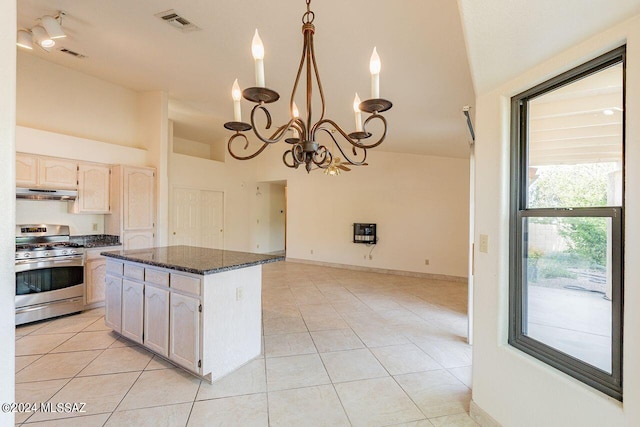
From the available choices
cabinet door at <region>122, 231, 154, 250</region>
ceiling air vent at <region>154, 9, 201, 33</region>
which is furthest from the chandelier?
cabinet door at <region>122, 231, 154, 250</region>

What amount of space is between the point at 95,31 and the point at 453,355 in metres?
4.85

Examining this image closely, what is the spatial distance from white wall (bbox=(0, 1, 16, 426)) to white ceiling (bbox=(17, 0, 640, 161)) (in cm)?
171

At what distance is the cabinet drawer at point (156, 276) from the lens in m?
2.50

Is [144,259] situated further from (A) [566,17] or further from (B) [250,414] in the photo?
(A) [566,17]

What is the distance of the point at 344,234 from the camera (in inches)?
284

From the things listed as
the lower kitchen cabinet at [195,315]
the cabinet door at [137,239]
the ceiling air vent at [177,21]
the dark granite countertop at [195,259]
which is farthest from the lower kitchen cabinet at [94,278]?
the ceiling air vent at [177,21]

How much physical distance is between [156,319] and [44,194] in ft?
8.41

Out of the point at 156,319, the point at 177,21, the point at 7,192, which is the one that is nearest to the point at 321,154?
the point at 7,192

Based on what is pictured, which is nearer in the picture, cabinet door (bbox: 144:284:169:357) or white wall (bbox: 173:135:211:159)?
cabinet door (bbox: 144:284:169:357)

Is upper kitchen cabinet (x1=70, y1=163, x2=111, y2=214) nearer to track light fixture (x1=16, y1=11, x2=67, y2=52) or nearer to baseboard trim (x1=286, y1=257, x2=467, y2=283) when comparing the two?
track light fixture (x1=16, y1=11, x2=67, y2=52)

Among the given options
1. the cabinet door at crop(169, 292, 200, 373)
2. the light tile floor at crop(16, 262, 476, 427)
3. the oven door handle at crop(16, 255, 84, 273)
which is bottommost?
the light tile floor at crop(16, 262, 476, 427)

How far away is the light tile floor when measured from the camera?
1.95 metres

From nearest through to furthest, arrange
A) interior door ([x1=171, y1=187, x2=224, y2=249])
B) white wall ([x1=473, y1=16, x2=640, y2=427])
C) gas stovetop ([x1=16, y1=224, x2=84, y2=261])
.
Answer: white wall ([x1=473, y1=16, x2=640, y2=427])
gas stovetop ([x1=16, y1=224, x2=84, y2=261])
interior door ([x1=171, y1=187, x2=224, y2=249])

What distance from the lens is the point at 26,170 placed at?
354 cm
